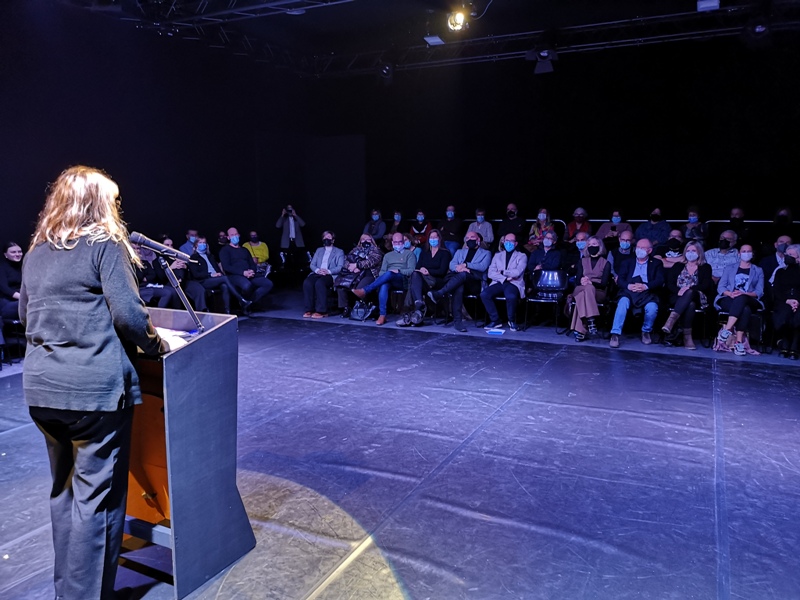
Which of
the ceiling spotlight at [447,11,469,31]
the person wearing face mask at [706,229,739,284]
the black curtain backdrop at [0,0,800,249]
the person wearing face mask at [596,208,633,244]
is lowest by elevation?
the person wearing face mask at [706,229,739,284]

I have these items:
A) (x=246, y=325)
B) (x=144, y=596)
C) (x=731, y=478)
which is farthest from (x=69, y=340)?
(x=246, y=325)

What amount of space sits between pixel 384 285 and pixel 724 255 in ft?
14.2

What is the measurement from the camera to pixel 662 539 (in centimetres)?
280

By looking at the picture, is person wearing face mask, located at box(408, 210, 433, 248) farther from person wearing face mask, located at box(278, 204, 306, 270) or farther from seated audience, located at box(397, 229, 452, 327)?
person wearing face mask, located at box(278, 204, 306, 270)

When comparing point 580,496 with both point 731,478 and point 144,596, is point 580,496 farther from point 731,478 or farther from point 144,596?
point 144,596

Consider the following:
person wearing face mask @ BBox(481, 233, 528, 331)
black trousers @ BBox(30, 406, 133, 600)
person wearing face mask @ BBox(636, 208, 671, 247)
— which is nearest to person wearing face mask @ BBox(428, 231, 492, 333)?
person wearing face mask @ BBox(481, 233, 528, 331)

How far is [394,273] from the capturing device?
8477 mm

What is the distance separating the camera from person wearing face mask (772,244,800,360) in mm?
6320

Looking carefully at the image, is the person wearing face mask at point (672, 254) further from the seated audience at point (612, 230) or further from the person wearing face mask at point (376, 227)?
the person wearing face mask at point (376, 227)

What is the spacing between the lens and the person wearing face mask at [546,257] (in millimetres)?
7977

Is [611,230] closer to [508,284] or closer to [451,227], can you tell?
[508,284]

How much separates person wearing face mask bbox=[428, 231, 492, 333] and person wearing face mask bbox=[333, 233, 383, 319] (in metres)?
1.07

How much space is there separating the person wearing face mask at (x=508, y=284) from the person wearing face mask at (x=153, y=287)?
12.4 feet

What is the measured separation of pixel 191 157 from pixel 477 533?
8852 millimetres
